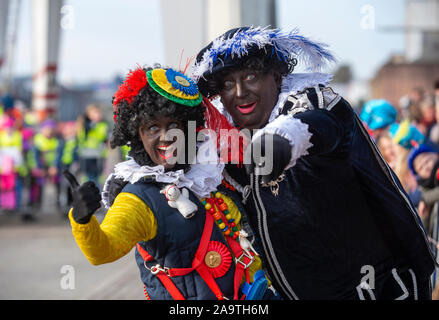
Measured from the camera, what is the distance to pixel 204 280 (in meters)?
1.97

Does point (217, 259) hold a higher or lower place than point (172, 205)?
lower

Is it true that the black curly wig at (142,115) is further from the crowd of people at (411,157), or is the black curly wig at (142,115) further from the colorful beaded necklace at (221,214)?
the crowd of people at (411,157)

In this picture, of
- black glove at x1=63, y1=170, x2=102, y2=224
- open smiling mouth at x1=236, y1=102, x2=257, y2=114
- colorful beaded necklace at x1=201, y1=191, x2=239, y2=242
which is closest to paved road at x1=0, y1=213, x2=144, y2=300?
colorful beaded necklace at x1=201, y1=191, x2=239, y2=242

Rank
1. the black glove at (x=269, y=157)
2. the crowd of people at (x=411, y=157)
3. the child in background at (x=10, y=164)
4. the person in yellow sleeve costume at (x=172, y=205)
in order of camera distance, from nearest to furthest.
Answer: the black glove at (x=269, y=157) → the person in yellow sleeve costume at (x=172, y=205) → the crowd of people at (x=411, y=157) → the child in background at (x=10, y=164)

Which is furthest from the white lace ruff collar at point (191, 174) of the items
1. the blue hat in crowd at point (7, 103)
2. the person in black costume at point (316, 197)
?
the blue hat in crowd at point (7, 103)

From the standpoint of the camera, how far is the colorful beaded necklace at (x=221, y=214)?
2.06m

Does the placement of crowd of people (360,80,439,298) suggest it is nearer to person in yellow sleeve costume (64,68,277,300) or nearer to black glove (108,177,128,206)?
person in yellow sleeve costume (64,68,277,300)

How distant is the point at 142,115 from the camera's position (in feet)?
6.81

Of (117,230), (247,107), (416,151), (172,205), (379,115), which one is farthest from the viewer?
(379,115)

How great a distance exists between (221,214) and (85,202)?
2.12 ft

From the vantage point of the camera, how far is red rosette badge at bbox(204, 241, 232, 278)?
1.97 m

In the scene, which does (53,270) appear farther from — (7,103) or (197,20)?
(7,103)

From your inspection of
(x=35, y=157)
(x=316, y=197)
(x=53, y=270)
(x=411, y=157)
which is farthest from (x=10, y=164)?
(x=316, y=197)

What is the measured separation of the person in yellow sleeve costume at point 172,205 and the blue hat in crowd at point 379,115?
9.84 ft
